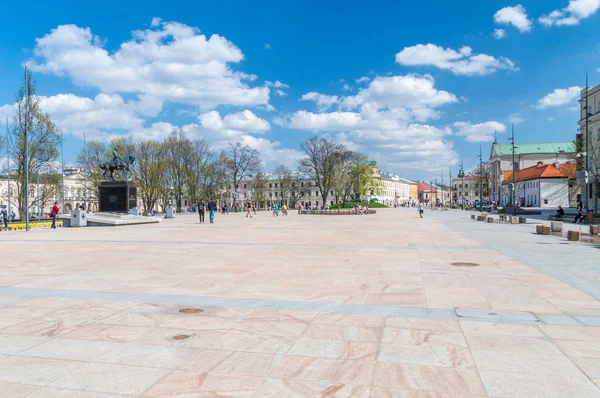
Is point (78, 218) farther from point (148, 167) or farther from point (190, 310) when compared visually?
point (148, 167)

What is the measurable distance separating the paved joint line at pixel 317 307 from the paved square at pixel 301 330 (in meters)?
0.03

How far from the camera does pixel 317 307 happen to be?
275 inches

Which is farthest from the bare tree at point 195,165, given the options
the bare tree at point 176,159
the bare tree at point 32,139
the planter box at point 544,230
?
the planter box at point 544,230

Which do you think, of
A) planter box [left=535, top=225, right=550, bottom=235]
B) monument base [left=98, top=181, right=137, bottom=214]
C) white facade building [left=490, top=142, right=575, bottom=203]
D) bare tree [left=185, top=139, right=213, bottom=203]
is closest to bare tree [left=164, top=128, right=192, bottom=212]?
bare tree [left=185, top=139, right=213, bottom=203]

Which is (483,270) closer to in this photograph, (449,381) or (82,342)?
(449,381)

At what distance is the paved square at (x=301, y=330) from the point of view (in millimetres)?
4098

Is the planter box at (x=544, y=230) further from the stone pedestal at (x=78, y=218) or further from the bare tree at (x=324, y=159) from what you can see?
the bare tree at (x=324, y=159)

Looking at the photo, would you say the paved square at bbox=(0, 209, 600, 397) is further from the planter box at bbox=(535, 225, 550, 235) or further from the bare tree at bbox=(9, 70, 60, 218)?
the bare tree at bbox=(9, 70, 60, 218)

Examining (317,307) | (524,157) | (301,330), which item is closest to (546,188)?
(524,157)

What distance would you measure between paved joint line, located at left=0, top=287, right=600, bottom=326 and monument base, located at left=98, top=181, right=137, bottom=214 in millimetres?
26376

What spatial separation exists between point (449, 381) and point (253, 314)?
10.4ft

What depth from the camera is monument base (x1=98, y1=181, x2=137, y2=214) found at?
111ft

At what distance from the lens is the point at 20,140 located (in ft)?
142

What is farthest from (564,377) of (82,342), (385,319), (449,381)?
(82,342)
